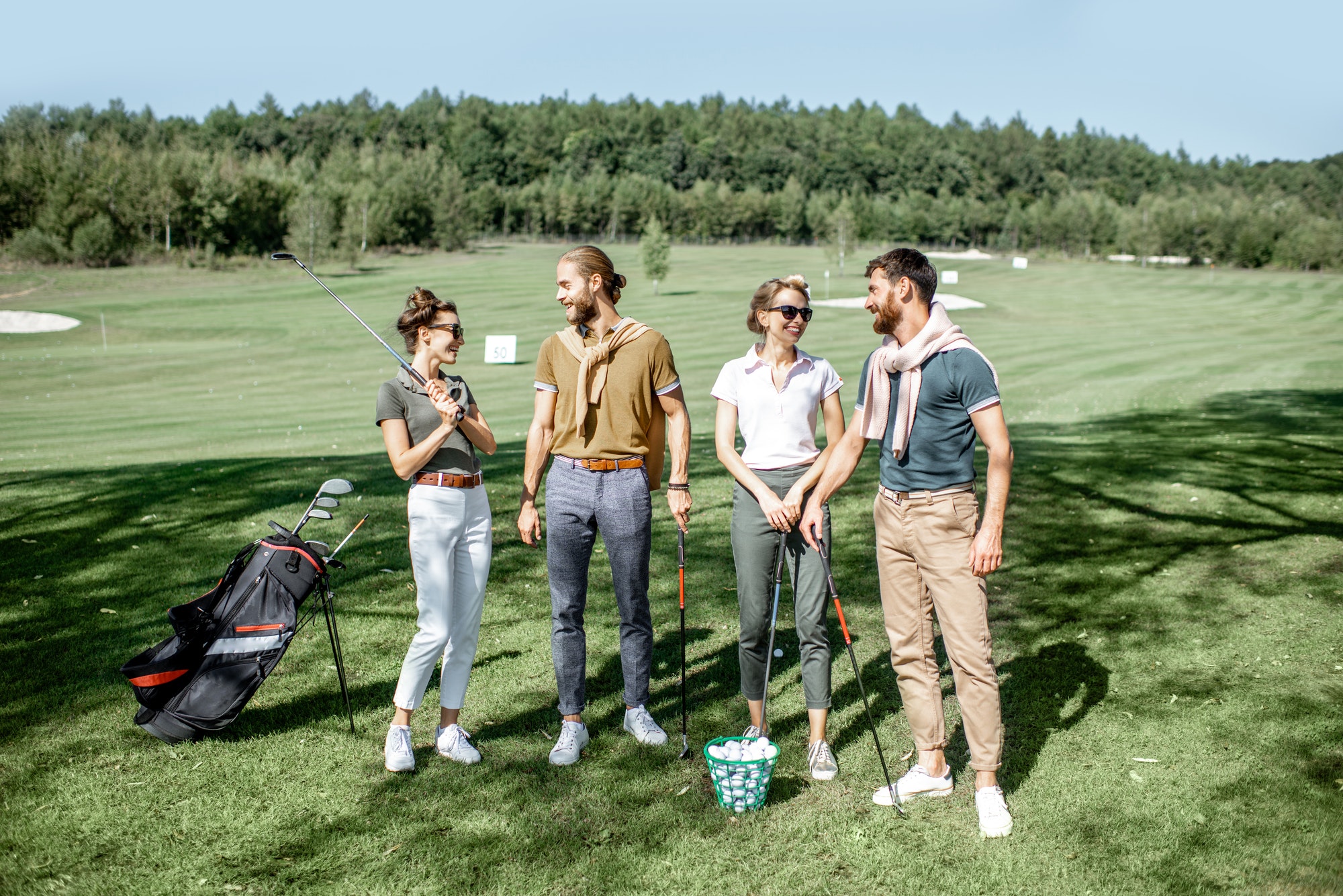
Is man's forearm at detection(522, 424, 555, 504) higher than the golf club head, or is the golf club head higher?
man's forearm at detection(522, 424, 555, 504)

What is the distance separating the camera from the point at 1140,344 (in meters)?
29.5

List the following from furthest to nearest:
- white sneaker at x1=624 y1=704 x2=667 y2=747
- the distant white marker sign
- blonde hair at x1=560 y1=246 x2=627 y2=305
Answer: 1. the distant white marker sign
2. white sneaker at x1=624 y1=704 x2=667 y2=747
3. blonde hair at x1=560 y1=246 x2=627 y2=305

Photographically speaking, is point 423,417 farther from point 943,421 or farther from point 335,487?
point 943,421

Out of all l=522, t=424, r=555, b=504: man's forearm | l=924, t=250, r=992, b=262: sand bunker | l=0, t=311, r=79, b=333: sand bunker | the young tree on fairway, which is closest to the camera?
l=522, t=424, r=555, b=504: man's forearm

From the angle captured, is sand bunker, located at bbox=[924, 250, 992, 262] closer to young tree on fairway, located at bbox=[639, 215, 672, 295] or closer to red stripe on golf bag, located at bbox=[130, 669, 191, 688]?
young tree on fairway, located at bbox=[639, 215, 672, 295]

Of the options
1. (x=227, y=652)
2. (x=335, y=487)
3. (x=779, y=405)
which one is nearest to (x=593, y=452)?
(x=779, y=405)

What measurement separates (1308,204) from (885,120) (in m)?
77.5

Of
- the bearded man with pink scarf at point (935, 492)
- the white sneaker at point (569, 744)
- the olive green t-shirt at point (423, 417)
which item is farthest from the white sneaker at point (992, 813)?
the olive green t-shirt at point (423, 417)

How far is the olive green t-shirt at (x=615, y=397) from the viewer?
459 centimetres

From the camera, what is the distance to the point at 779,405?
14.9ft

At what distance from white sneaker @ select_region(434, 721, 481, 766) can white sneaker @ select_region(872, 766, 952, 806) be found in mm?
1901

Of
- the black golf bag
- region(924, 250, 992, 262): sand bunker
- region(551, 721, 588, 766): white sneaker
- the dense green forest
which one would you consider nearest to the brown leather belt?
the black golf bag

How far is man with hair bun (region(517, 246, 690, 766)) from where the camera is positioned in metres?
4.59

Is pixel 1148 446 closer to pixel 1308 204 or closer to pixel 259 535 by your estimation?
pixel 259 535
